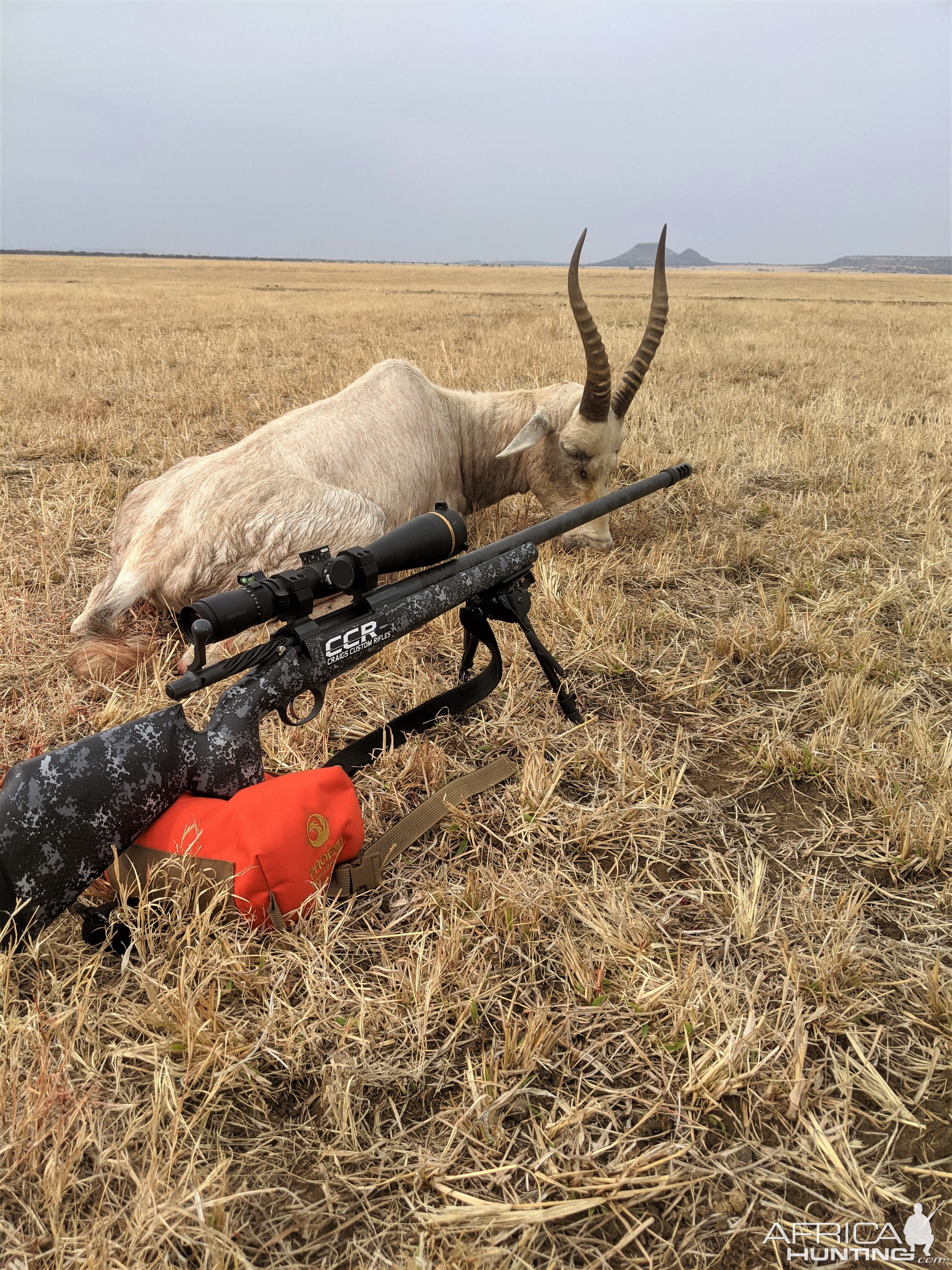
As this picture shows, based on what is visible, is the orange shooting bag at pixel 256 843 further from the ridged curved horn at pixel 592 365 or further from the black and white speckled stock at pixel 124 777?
the ridged curved horn at pixel 592 365

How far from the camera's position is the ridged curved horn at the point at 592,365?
470cm

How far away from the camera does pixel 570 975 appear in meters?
1.96

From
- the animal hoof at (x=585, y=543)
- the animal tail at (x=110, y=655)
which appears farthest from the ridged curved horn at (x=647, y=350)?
the animal tail at (x=110, y=655)

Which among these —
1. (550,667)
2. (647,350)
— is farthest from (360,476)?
(647,350)

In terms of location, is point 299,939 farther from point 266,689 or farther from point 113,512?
point 113,512

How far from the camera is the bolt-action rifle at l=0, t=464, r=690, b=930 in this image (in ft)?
5.64

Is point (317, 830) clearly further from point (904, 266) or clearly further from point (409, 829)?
point (904, 266)

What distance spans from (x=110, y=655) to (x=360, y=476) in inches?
69.7

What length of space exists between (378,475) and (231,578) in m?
1.29

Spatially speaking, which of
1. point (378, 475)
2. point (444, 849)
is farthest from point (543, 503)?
point (444, 849)

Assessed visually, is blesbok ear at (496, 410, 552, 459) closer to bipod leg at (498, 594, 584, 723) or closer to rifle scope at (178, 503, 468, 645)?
bipod leg at (498, 594, 584, 723)

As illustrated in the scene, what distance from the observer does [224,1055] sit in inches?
67.0

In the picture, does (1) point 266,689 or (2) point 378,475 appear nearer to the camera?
(1) point 266,689

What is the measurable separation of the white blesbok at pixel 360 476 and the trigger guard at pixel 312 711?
5.08 ft
